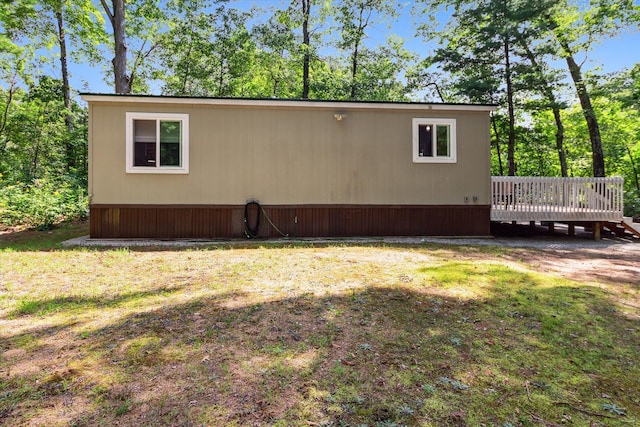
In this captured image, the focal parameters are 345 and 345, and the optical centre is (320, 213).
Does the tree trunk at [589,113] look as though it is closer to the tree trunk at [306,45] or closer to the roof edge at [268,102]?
the roof edge at [268,102]

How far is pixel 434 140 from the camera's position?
320 inches

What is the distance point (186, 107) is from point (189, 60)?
12123mm

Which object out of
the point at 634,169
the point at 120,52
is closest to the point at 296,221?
the point at 120,52

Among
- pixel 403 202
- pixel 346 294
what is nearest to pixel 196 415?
pixel 346 294

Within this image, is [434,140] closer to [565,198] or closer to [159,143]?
[565,198]

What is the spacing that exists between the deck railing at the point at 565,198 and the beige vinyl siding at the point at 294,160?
0.84 metres

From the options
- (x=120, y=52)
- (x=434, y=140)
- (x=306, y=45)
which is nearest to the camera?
(x=434, y=140)

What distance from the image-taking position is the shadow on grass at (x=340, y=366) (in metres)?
1.76

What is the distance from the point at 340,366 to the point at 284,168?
6.08 metres

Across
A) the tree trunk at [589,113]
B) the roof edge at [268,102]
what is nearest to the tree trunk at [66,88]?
the roof edge at [268,102]

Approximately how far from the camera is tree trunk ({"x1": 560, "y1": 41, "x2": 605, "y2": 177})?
1310 cm

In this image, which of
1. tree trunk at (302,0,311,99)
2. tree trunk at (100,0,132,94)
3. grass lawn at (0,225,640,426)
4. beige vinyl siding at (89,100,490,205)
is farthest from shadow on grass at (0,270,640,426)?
tree trunk at (302,0,311,99)

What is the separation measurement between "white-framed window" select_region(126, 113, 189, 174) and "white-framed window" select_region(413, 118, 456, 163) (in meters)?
5.22

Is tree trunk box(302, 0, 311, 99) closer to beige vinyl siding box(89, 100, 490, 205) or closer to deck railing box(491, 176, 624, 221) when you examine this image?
beige vinyl siding box(89, 100, 490, 205)
